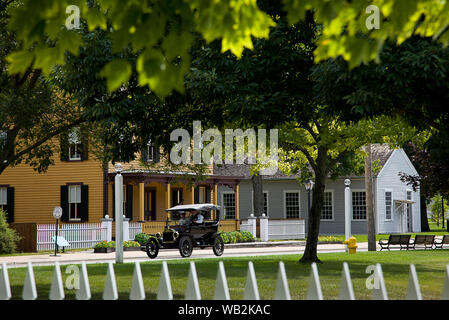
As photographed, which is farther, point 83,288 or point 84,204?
point 84,204

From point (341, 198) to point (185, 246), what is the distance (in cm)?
2405

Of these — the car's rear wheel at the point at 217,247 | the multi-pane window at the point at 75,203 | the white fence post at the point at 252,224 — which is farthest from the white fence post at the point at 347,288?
the white fence post at the point at 252,224

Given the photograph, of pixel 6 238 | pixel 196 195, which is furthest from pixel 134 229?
pixel 196 195

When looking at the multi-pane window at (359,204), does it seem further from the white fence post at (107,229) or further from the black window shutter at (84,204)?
the white fence post at (107,229)

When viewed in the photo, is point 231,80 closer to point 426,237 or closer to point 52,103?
point 52,103

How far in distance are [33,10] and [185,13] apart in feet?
4.05

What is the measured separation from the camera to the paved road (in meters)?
23.8

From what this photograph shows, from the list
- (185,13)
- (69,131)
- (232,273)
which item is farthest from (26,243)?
(185,13)

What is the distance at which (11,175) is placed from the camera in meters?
38.8

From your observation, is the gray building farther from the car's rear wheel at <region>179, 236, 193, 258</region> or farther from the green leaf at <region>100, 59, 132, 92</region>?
the green leaf at <region>100, 59, 132, 92</region>

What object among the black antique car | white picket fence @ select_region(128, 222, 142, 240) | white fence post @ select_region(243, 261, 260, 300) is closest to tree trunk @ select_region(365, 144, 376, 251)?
the black antique car

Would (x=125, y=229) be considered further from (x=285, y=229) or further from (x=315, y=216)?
(x=315, y=216)

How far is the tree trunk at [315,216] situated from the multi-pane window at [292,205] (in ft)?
95.0

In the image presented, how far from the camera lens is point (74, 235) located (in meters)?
31.8
